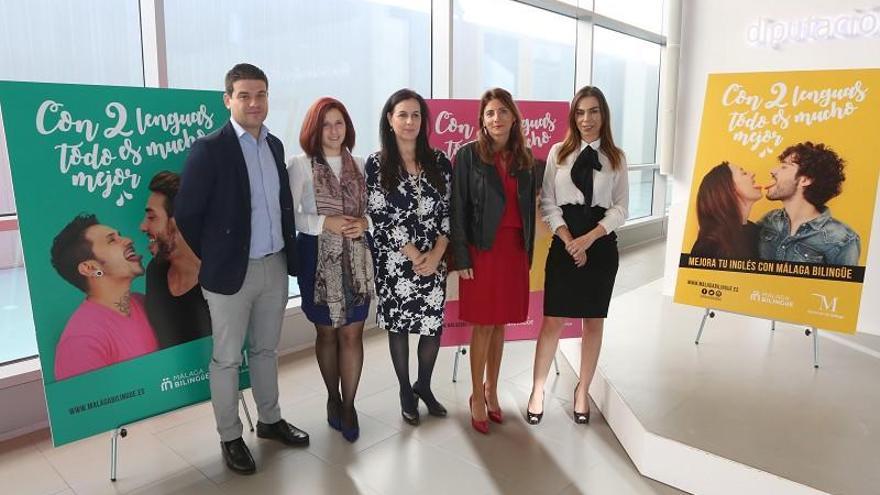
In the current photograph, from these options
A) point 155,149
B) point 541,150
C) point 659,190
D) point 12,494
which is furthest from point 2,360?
point 659,190

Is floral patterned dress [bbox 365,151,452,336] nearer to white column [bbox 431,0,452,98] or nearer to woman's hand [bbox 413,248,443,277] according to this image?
woman's hand [bbox 413,248,443,277]

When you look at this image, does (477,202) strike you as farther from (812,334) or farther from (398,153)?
(812,334)

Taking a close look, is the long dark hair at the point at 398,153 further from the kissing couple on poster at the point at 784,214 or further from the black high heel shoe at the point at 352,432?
the kissing couple on poster at the point at 784,214

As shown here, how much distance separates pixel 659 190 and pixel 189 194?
8.10m

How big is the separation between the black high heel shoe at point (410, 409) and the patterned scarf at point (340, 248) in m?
0.62

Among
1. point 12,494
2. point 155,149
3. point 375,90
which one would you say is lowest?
point 12,494

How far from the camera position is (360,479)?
261 centimetres

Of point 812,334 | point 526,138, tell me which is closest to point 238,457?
point 526,138

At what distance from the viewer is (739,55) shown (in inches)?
183

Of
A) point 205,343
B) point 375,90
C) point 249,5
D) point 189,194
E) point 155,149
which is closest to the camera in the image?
point 189,194

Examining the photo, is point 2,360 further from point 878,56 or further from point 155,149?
point 878,56

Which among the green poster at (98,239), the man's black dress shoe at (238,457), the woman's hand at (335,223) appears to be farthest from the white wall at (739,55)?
the green poster at (98,239)

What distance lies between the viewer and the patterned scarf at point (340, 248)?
2.71 meters

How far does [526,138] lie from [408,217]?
39.0 inches
